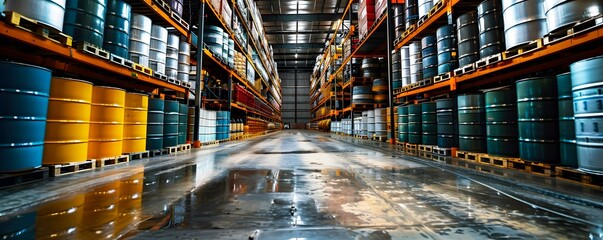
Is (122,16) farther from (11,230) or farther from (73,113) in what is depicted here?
(11,230)

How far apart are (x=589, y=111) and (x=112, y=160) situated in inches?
241

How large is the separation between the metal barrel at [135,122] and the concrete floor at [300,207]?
132 cm

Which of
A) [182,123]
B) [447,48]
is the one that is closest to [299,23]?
[447,48]

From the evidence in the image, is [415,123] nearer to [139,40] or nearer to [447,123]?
[447,123]

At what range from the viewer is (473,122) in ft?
14.4

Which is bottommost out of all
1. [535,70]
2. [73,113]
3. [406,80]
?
[73,113]

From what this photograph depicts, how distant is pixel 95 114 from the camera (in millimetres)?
3609

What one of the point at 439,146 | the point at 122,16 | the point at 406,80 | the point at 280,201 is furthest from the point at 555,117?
the point at 122,16

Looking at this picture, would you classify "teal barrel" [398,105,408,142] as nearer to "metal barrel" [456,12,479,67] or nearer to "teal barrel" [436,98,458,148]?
"teal barrel" [436,98,458,148]

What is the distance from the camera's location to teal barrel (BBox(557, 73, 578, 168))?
9.13 feet

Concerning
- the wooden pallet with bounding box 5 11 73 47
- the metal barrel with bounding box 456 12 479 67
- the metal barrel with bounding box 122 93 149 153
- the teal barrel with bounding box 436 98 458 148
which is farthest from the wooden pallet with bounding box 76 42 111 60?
the metal barrel with bounding box 456 12 479 67

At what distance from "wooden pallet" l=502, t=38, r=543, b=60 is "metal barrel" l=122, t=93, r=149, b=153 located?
6.13 metres

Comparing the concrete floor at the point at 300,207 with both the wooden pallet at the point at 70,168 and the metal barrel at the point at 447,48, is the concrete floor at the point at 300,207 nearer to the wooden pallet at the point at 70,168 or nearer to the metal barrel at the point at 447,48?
the wooden pallet at the point at 70,168

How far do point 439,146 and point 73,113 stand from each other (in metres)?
6.33
